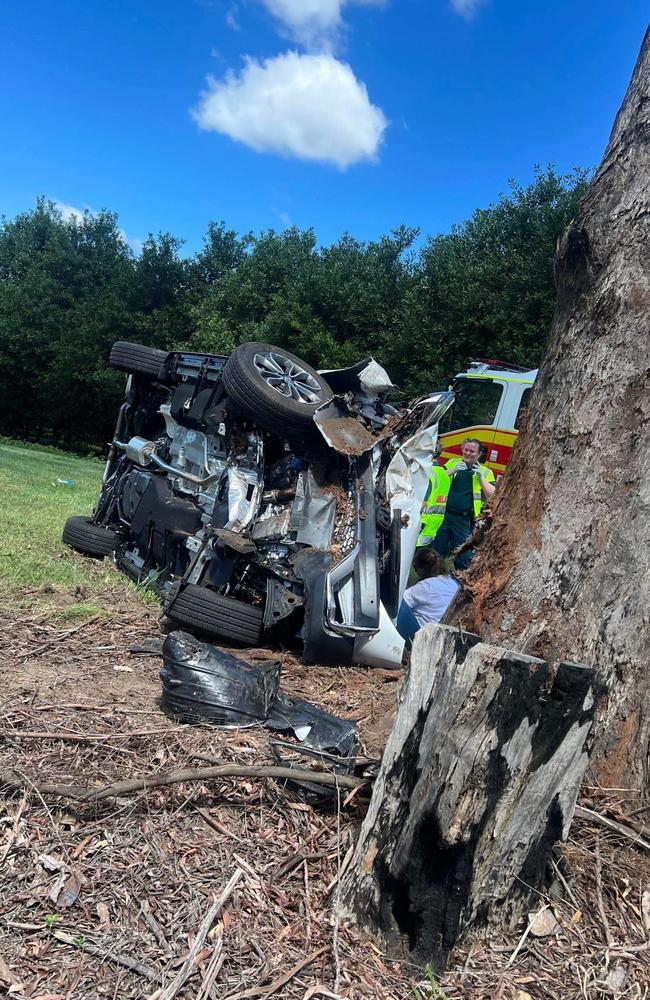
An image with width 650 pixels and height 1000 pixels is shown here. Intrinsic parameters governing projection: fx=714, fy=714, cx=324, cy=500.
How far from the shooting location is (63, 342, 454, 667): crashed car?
173 inches

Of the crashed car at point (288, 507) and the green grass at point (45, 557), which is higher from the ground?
the crashed car at point (288, 507)

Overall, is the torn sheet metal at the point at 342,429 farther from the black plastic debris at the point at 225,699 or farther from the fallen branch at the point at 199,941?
the fallen branch at the point at 199,941

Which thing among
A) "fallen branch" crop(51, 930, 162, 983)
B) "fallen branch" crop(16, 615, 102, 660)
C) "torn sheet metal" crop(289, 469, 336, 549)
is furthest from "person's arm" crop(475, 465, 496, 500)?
"fallen branch" crop(51, 930, 162, 983)

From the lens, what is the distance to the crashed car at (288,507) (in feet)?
14.4

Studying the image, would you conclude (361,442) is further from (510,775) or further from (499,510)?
(510,775)

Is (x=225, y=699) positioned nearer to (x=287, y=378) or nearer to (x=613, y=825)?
(x=613, y=825)

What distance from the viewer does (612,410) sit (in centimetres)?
232

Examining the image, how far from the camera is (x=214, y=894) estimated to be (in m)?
2.13

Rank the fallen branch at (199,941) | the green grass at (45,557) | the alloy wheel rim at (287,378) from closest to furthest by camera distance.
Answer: the fallen branch at (199,941) → the green grass at (45,557) → the alloy wheel rim at (287,378)

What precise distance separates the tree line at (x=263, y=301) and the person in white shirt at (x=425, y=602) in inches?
385

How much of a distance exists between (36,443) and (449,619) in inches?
1080

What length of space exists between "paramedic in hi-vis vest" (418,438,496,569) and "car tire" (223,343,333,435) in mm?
1936

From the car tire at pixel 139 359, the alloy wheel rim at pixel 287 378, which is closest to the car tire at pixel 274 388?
the alloy wheel rim at pixel 287 378

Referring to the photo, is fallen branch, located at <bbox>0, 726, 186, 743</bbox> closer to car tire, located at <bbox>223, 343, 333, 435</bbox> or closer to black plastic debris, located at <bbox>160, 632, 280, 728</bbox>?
black plastic debris, located at <bbox>160, 632, 280, 728</bbox>
